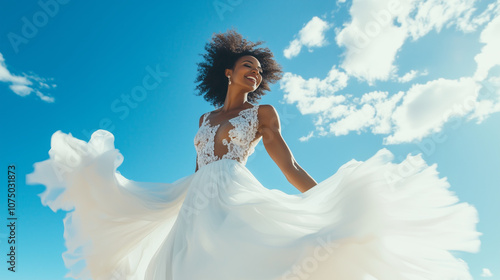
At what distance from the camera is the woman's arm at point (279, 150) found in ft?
9.53

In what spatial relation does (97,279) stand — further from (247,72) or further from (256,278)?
(247,72)

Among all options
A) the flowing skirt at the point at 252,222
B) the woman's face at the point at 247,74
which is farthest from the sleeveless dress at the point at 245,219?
the woman's face at the point at 247,74

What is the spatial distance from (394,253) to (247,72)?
2.57 metres

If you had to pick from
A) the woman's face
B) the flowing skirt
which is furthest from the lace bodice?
the woman's face

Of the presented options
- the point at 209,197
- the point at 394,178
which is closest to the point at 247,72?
the point at 209,197

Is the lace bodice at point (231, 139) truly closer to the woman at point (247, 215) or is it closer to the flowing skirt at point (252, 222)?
the woman at point (247, 215)

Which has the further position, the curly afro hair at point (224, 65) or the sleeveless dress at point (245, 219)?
the curly afro hair at point (224, 65)

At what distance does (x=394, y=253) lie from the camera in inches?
73.1

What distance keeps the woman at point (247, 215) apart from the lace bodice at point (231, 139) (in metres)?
0.01

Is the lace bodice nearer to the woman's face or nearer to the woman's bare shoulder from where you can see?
the woman's bare shoulder

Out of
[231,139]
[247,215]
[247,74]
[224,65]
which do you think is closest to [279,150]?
[231,139]

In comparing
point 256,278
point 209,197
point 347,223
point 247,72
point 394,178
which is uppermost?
point 247,72

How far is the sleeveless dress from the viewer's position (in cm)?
185

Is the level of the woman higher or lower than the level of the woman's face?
lower
